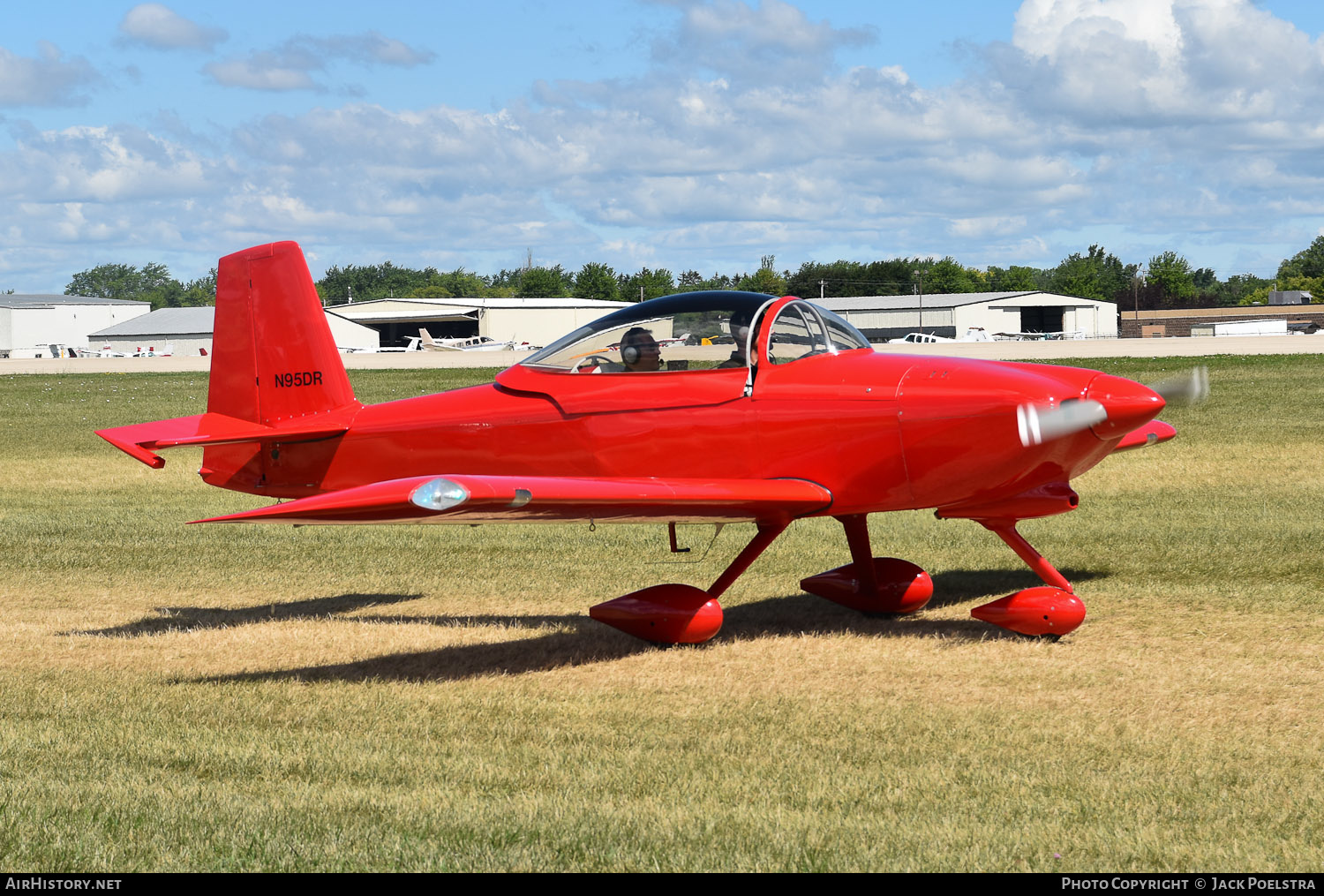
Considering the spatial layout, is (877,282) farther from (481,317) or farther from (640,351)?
(640,351)

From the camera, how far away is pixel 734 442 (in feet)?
28.8

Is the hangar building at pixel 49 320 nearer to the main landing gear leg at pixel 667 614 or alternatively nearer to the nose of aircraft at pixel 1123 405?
the main landing gear leg at pixel 667 614

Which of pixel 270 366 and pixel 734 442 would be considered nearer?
pixel 734 442

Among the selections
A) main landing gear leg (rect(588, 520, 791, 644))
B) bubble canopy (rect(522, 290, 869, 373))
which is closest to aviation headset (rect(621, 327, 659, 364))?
bubble canopy (rect(522, 290, 869, 373))

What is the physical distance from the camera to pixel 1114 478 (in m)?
18.5

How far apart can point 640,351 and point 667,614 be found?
6.19 ft

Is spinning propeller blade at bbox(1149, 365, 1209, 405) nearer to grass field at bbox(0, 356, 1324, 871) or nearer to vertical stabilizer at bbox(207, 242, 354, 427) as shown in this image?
grass field at bbox(0, 356, 1324, 871)

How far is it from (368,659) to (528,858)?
4293 mm

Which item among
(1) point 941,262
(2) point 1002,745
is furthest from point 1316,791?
(1) point 941,262

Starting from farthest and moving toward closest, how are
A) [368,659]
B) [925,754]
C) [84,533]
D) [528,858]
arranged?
[84,533]
[368,659]
[925,754]
[528,858]

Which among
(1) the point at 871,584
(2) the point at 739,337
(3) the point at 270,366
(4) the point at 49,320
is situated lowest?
(1) the point at 871,584

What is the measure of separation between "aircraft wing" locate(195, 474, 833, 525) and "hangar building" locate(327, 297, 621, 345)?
90673 millimetres

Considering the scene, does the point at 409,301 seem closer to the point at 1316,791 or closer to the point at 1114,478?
the point at 1114,478

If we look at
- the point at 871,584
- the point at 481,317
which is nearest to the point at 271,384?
the point at 871,584
